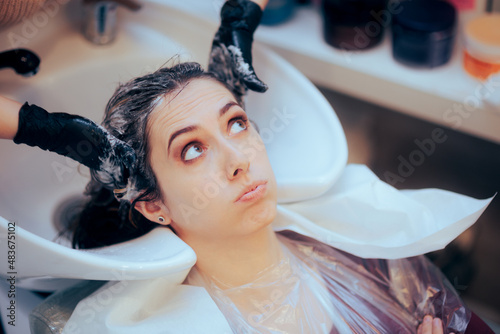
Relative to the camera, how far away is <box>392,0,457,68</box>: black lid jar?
1202 mm

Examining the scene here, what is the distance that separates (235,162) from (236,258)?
0.18 meters

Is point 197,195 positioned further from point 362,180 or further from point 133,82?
point 362,180

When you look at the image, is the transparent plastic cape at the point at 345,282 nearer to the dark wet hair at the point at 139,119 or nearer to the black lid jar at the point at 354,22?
the dark wet hair at the point at 139,119

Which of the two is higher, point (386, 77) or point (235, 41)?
point (235, 41)

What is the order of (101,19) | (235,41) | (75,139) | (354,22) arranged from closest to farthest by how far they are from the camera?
(75,139) < (235,41) < (101,19) < (354,22)

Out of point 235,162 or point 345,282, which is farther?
point 345,282

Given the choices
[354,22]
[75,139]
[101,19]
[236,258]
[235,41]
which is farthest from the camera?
[354,22]

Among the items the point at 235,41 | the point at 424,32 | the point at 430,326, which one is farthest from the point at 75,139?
the point at 424,32

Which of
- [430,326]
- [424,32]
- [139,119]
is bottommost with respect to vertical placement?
[430,326]

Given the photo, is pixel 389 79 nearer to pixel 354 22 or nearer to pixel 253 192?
pixel 354 22

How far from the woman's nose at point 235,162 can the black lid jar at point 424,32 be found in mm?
569

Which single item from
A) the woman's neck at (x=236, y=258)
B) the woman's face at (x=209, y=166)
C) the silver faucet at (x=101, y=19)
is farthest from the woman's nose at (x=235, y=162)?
the silver faucet at (x=101, y=19)

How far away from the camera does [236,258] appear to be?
93 centimetres

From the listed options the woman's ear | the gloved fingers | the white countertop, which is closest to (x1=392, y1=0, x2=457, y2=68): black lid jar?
the white countertop
